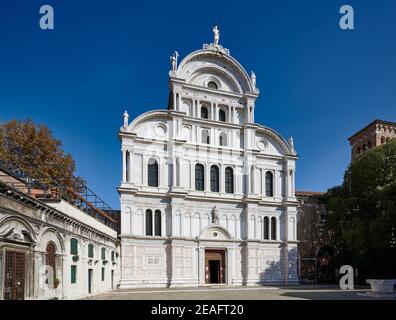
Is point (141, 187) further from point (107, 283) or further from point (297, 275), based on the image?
point (297, 275)

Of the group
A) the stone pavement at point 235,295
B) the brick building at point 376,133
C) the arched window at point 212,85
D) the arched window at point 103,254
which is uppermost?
the arched window at point 212,85

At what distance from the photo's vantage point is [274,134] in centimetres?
3756

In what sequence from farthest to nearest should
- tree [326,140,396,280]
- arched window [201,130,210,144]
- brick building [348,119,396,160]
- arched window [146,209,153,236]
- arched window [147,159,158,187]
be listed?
brick building [348,119,396,160]
arched window [201,130,210,144]
arched window [147,159,158,187]
arched window [146,209,153,236]
tree [326,140,396,280]

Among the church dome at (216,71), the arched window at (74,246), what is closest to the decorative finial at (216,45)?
the church dome at (216,71)

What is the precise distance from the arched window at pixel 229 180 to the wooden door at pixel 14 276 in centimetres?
2347

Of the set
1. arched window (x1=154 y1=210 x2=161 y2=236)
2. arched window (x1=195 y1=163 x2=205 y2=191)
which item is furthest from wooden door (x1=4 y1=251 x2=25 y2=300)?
arched window (x1=195 y1=163 x2=205 y2=191)

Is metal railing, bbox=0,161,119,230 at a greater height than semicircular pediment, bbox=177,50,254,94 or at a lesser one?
lesser

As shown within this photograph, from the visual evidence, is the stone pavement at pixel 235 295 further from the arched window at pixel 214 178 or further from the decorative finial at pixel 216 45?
the decorative finial at pixel 216 45

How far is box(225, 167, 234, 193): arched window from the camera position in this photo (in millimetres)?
35375

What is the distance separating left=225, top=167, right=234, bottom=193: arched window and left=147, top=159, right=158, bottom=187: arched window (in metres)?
6.86

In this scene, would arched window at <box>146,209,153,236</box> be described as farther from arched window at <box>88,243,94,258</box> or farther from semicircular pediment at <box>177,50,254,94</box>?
semicircular pediment at <box>177,50,254,94</box>

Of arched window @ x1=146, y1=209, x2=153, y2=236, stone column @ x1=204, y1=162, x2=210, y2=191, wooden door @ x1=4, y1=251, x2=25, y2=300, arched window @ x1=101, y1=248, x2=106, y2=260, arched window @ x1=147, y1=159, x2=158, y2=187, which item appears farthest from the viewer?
stone column @ x1=204, y1=162, x2=210, y2=191

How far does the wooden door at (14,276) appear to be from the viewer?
41.4 ft

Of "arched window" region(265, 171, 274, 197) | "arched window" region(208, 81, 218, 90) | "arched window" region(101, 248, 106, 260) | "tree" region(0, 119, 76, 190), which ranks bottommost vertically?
"arched window" region(101, 248, 106, 260)
